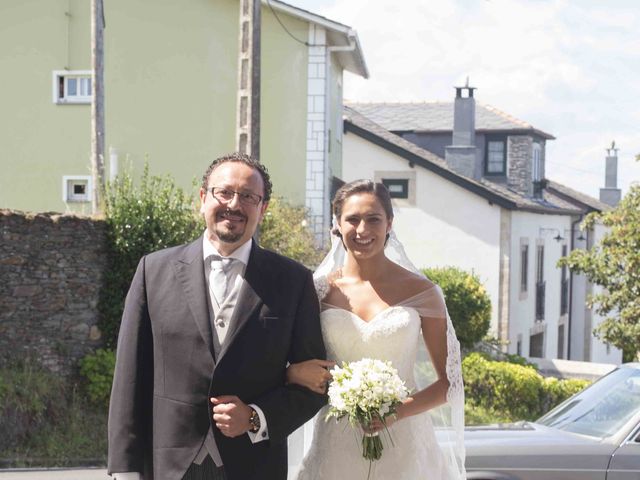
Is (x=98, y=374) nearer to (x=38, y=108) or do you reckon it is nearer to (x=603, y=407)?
(x=603, y=407)

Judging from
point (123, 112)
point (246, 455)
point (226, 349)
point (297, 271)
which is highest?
point (123, 112)

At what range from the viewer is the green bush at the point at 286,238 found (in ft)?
59.7

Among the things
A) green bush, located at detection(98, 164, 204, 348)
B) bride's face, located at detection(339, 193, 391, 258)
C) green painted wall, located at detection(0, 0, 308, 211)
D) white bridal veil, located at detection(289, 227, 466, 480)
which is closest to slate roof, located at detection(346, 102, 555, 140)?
green painted wall, located at detection(0, 0, 308, 211)

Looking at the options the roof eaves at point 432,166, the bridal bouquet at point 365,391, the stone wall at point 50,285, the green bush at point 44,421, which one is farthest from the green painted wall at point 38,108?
the bridal bouquet at point 365,391

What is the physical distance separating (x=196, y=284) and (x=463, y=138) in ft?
98.7

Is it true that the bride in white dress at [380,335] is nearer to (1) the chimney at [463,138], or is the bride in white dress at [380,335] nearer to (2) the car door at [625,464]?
(2) the car door at [625,464]

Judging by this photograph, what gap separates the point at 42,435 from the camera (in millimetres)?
14062

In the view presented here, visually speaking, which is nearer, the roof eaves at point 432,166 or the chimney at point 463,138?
the roof eaves at point 432,166

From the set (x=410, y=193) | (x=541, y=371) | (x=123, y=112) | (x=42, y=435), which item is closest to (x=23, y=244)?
(x=42, y=435)

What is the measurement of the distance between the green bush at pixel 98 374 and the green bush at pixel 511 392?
625 cm

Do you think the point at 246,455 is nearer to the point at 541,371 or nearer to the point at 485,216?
the point at 541,371

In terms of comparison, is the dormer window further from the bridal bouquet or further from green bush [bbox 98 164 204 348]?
the bridal bouquet

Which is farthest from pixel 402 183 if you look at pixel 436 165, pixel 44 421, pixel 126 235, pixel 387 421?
pixel 387 421

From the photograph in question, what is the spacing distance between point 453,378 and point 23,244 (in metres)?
10.2
